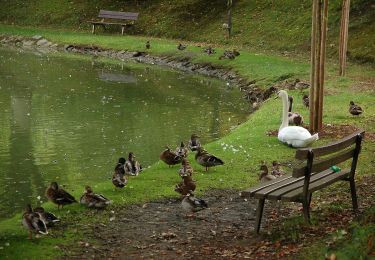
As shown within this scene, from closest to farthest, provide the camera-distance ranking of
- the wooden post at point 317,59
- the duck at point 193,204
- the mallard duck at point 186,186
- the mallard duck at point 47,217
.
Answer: the mallard duck at point 47,217 → the duck at point 193,204 → the mallard duck at point 186,186 → the wooden post at point 317,59

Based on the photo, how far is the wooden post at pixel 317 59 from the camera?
73.4ft

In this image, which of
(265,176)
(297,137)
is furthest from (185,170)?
(297,137)

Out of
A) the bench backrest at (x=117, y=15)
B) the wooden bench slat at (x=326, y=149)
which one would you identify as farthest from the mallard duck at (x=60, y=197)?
the bench backrest at (x=117, y=15)

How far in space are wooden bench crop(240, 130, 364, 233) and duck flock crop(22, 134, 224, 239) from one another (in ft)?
7.19

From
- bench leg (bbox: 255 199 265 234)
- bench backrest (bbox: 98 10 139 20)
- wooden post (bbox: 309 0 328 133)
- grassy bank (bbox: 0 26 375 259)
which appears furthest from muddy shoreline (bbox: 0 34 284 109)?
bench leg (bbox: 255 199 265 234)

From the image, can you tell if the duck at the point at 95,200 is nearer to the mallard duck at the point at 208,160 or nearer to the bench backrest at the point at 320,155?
the mallard duck at the point at 208,160

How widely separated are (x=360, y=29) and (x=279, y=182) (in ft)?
124

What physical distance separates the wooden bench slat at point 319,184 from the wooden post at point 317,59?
7.96 m

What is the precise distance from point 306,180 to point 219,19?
49.4 m

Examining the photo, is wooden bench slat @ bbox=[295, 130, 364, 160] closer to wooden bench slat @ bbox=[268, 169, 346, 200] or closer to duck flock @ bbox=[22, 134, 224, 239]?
wooden bench slat @ bbox=[268, 169, 346, 200]

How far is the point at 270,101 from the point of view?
3450 cm

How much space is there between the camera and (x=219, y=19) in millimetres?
61438

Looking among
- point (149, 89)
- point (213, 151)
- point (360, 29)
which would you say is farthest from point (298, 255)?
point (360, 29)

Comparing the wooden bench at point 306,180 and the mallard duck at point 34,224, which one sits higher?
the wooden bench at point 306,180
